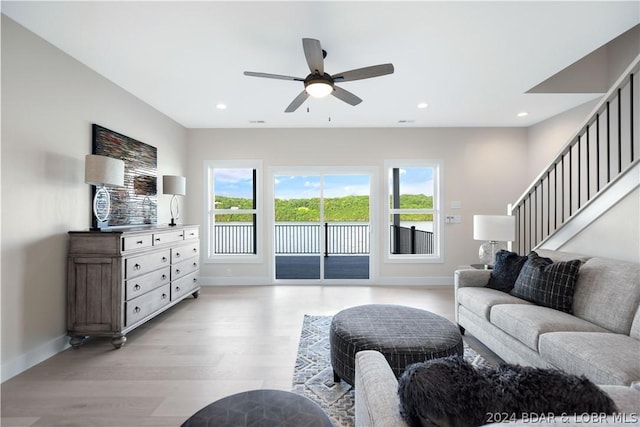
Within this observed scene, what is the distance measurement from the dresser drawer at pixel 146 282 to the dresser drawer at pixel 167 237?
322mm

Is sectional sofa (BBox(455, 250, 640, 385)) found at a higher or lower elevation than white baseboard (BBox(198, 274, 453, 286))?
higher

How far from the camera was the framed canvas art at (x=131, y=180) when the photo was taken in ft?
9.95

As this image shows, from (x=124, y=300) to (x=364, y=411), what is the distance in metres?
2.58

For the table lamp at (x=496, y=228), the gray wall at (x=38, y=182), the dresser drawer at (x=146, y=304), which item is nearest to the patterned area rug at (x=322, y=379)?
the table lamp at (x=496, y=228)

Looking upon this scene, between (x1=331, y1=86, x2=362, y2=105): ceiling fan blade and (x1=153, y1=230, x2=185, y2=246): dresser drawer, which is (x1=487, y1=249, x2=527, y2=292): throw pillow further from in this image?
(x1=153, y1=230, x2=185, y2=246): dresser drawer

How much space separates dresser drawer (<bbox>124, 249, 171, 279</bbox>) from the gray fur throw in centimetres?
280

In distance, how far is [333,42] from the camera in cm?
242

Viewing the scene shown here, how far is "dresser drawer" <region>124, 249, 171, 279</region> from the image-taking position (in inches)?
106

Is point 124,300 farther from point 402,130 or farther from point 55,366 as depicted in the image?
point 402,130

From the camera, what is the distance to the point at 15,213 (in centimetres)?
219

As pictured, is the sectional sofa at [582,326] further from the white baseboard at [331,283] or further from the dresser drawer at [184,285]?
the dresser drawer at [184,285]

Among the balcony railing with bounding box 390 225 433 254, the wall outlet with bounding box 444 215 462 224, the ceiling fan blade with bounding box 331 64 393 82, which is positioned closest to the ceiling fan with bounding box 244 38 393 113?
the ceiling fan blade with bounding box 331 64 393 82

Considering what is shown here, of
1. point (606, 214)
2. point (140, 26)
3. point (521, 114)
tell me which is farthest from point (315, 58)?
point (521, 114)

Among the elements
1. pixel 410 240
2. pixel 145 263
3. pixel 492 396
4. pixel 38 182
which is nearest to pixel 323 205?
pixel 410 240
